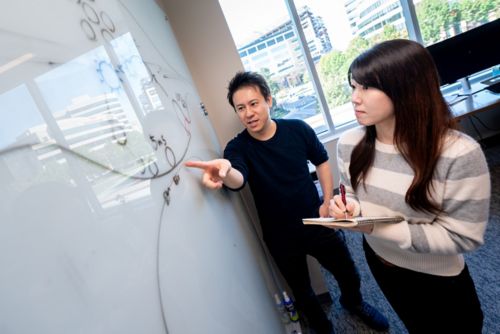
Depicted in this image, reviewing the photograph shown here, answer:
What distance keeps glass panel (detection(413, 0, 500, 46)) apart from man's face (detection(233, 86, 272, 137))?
8.41ft

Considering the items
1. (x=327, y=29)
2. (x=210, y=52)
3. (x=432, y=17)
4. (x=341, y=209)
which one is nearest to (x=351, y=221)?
(x=341, y=209)

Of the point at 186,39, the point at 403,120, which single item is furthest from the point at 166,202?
the point at 186,39

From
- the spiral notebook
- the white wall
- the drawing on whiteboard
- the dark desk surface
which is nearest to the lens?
the drawing on whiteboard

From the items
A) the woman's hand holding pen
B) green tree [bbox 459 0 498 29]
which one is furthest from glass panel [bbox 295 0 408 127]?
the woman's hand holding pen

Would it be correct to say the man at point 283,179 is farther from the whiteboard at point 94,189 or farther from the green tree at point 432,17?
the green tree at point 432,17

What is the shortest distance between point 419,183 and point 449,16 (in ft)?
9.71

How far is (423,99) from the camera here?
2.42ft

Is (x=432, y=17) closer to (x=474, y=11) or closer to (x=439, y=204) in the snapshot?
(x=474, y=11)

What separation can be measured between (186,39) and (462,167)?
149cm

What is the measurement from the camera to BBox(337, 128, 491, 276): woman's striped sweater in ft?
2.23

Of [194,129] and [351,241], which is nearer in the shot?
[194,129]

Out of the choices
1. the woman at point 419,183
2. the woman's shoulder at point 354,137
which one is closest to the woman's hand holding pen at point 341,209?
the woman at point 419,183

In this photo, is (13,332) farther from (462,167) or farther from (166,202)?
(462,167)

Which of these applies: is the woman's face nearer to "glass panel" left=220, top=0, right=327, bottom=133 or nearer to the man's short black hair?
the man's short black hair
